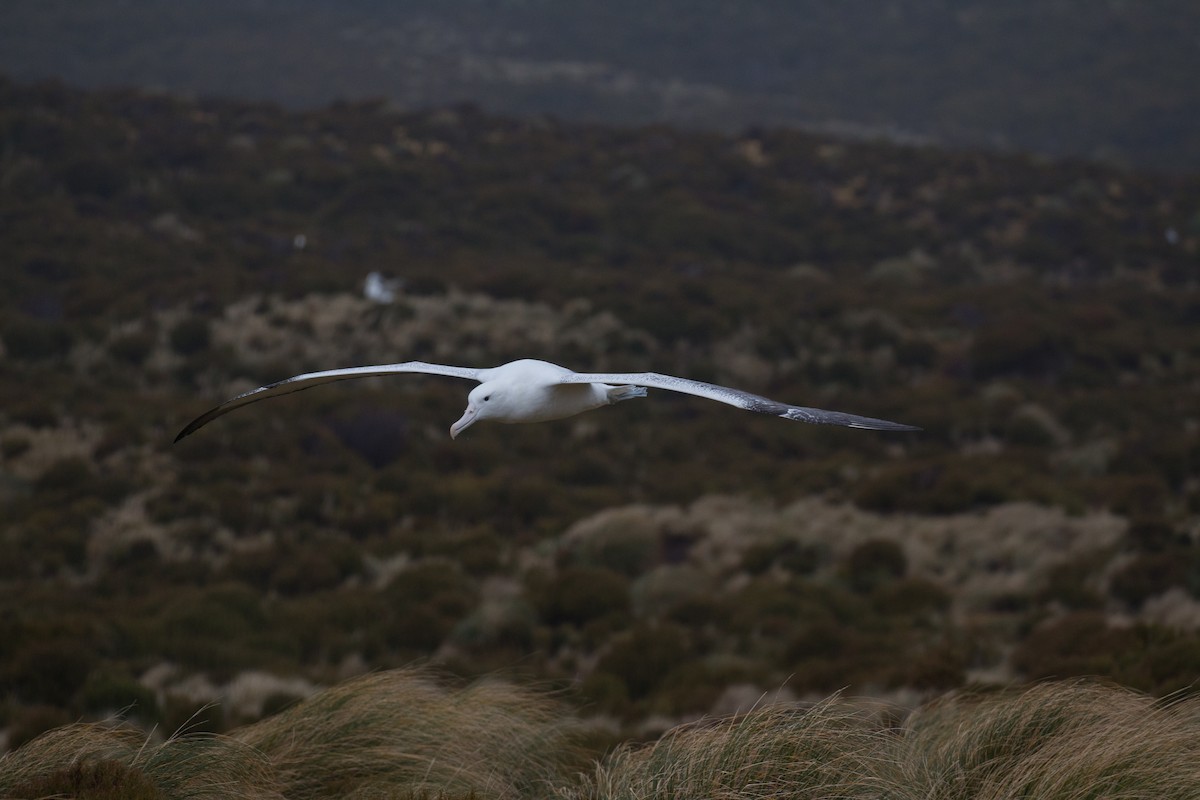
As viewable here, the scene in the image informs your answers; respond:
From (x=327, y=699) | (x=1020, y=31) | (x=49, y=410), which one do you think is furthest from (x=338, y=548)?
(x=1020, y=31)

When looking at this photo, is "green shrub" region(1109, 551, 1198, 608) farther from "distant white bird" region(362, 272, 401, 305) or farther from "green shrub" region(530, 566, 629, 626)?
"distant white bird" region(362, 272, 401, 305)

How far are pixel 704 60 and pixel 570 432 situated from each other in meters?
107

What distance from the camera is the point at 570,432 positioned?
23.5 meters

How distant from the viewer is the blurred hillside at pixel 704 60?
100500 millimetres

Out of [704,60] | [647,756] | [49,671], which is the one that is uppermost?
[647,756]

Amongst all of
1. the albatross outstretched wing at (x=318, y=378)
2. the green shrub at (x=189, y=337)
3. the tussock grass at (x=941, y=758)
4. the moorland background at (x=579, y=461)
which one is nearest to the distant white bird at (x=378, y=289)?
the moorland background at (x=579, y=461)

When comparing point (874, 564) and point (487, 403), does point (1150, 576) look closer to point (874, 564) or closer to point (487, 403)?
point (874, 564)

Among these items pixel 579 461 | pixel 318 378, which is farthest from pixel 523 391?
pixel 579 461

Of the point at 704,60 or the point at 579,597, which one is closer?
the point at 579,597

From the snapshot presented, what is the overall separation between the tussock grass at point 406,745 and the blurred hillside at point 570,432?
837 millimetres

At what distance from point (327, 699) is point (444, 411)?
1565 centimetres

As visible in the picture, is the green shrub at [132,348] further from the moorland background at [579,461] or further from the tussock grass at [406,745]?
the tussock grass at [406,745]

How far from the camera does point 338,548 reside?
1642 centimetres

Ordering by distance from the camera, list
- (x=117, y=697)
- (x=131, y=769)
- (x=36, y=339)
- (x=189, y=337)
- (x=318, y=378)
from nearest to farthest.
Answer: (x=131, y=769), (x=318, y=378), (x=117, y=697), (x=36, y=339), (x=189, y=337)
